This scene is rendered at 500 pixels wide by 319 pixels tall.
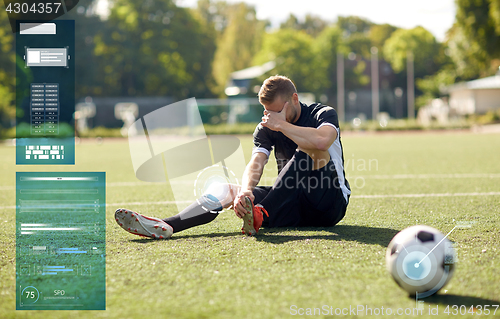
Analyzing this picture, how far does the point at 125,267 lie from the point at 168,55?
4804 centimetres

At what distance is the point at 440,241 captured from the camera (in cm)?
247

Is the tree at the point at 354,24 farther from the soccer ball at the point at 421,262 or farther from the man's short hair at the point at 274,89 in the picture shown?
the soccer ball at the point at 421,262

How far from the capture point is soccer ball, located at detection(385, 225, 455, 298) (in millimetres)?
2332

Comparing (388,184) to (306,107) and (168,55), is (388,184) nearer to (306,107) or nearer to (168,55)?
(306,107)

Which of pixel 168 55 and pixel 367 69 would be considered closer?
pixel 168 55

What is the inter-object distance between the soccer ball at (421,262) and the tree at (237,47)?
5539 cm

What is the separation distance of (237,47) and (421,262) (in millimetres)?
59553

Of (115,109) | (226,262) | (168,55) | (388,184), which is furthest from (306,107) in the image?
(168,55)

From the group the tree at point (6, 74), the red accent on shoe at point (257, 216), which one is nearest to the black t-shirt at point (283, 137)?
the red accent on shoe at point (257, 216)

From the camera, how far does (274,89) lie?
3445mm

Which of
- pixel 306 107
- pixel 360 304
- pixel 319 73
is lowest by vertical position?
pixel 360 304
